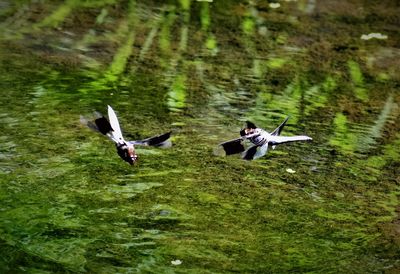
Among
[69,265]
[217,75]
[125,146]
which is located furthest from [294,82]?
[69,265]

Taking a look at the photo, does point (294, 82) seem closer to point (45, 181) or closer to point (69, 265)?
point (45, 181)

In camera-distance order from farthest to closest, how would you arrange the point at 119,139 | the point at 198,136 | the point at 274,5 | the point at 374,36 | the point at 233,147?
the point at 274,5
the point at 374,36
the point at 198,136
the point at 233,147
the point at 119,139

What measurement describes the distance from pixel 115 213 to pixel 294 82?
1.45 metres

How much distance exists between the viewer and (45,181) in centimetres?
245

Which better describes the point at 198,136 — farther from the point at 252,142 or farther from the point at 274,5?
the point at 274,5

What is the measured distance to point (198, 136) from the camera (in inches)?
114

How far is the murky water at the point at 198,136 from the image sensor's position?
2209 mm

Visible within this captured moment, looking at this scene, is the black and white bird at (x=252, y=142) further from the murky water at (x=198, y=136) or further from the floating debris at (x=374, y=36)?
the floating debris at (x=374, y=36)

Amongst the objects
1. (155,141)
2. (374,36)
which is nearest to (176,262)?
(155,141)

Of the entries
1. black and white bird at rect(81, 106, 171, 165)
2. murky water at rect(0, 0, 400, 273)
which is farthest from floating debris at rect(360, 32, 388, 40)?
black and white bird at rect(81, 106, 171, 165)

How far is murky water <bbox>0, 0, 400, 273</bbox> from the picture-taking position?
2.21 metres

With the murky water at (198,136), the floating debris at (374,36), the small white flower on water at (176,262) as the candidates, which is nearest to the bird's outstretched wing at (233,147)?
the murky water at (198,136)

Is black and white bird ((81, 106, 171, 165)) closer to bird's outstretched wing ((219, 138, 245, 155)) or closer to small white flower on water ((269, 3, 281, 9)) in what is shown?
bird's outstretched wing ((219, 138, 245, 155))

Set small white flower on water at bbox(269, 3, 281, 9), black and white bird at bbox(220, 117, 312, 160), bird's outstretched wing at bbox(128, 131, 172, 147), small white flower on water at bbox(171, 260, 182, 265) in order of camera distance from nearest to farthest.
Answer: small white flower on water at bbox(171, 260, 182, 265), bird's outstretched wing at bbox(128, 131, 172, 147), black and white bird at bbox(220, 117, 312, 160), small white flower on water at bbox(269, 3, 281, 9)
